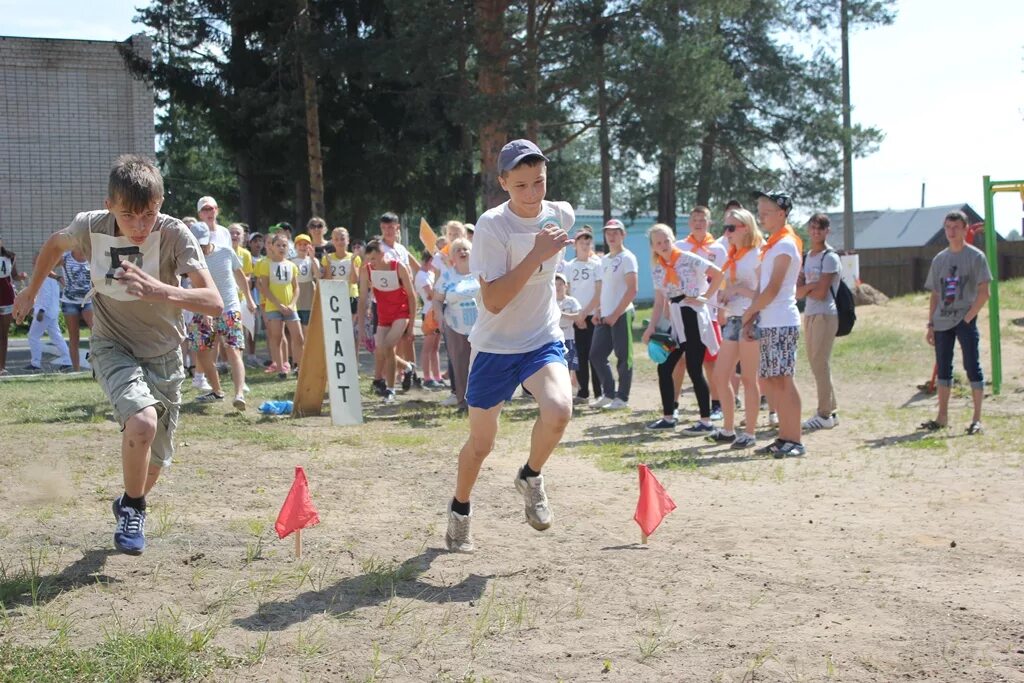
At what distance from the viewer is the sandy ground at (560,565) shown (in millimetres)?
4234

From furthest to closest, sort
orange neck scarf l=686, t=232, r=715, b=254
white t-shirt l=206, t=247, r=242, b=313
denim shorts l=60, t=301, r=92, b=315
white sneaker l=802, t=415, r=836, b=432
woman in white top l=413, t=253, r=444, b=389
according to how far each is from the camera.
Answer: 1. denim shorts l=60, t=301, r=92, b=315
2. woman in white top l=413, t=253, r=444, b=389
3. white t-shirt l=206, t=247, r=242, b=313
4. orange neck scarf l=686, t=232, r=715, b=254
5. white sneaker l=802, t=415, r=836, b=432

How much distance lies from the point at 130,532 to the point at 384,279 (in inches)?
288

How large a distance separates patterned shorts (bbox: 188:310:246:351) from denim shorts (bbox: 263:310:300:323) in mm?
2799

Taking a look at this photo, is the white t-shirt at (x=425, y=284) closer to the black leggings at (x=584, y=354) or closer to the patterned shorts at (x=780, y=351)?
the black leggings at (x=584, y=354)

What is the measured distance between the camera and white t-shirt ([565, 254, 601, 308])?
1214 cm

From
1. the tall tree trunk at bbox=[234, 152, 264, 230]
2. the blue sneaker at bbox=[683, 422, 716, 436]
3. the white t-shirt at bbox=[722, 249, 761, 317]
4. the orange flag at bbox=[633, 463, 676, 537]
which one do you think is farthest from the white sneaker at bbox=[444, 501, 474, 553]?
the tall tree trunk at bbox=[234, 152, 264, 230]

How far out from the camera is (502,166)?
5.32 m

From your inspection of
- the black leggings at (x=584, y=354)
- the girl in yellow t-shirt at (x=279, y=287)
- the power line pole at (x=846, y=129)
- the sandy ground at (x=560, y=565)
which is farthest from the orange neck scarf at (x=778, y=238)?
the power line pole at (x=846, y=129)

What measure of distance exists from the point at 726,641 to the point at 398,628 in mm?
1345

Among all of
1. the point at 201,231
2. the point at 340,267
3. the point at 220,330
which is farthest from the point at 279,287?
the point at 201,231

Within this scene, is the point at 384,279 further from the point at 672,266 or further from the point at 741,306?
the point at 741,306

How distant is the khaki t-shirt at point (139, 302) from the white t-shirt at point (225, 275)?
20.1 ft

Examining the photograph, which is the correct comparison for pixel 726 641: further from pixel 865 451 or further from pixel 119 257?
pixel 865 451

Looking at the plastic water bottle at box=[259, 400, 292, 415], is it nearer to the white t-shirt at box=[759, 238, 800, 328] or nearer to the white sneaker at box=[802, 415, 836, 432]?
the white t-shirt at box=[759, 238, 800, 328]
